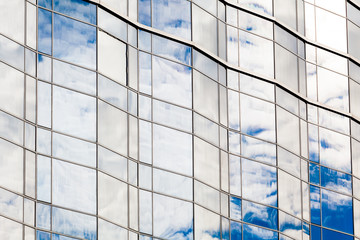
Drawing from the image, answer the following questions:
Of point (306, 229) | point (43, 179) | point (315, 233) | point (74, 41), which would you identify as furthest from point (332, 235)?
point (43, 179)

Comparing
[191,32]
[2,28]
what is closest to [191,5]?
[191,32]

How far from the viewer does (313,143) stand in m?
44.2

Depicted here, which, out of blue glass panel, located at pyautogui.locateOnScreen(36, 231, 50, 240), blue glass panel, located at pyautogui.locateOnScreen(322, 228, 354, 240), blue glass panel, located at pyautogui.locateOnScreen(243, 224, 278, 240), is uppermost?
blue glass panel, located at pyautogui.locateOnScreen(322, 228, 354, 240)

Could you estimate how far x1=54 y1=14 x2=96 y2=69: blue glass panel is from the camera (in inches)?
1426

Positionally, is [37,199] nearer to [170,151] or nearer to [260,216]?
[170,151]

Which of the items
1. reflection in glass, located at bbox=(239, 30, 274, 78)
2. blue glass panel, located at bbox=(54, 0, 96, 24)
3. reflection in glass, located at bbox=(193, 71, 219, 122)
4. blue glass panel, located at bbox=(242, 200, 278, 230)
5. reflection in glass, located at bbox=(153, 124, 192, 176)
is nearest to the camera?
blue glass panel, located at bbox=(54, 0, 96, 24)

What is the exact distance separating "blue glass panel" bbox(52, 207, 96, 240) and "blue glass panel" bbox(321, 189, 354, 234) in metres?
11.6

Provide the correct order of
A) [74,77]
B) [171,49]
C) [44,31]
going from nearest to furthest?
[44,31] → [74,77] → [171,49]

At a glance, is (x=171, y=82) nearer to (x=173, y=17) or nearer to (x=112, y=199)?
(x=173, y=17)

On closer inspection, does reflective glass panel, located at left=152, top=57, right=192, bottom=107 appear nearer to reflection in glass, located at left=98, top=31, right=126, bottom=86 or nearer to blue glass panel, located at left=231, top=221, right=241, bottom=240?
reflection in glass, located at left=98, top=31, right=126, bottom=86

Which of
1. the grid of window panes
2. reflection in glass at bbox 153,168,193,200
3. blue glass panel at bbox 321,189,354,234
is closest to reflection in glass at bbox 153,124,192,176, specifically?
the grid of window panes

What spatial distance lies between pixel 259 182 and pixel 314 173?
11.2 ft

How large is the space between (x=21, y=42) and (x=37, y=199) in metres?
4.87

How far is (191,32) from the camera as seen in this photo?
1591 inches
